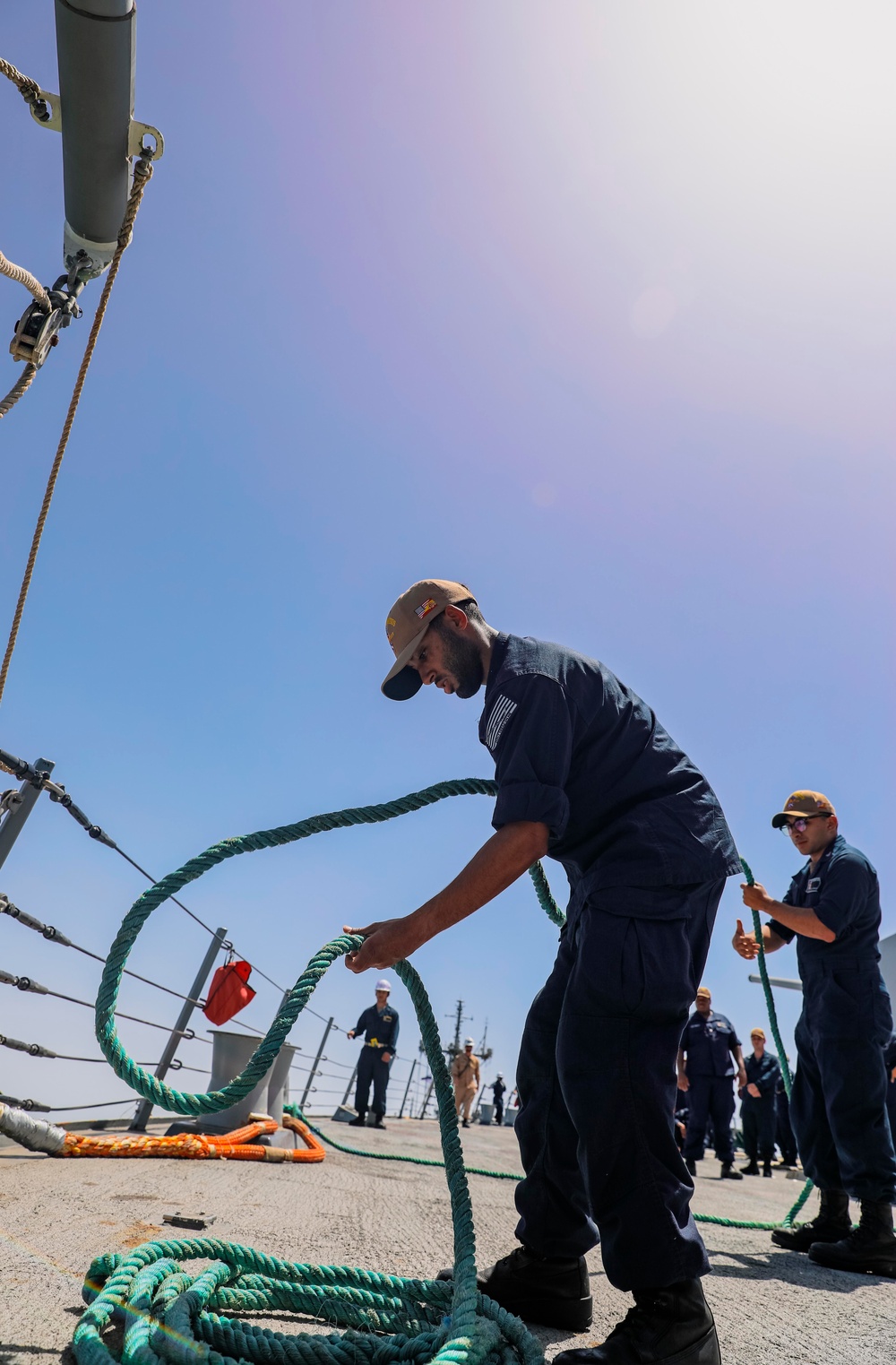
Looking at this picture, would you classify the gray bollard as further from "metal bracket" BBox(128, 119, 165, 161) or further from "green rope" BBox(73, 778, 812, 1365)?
"metal bracket" BBox(128, 119, 165, 161)

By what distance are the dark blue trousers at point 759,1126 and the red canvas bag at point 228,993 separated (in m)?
7.13

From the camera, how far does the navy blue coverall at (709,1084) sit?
7.75 metres

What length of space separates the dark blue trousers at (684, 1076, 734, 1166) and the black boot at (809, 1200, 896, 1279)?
566 centimetres

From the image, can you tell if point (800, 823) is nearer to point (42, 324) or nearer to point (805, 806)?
point (805, 806)

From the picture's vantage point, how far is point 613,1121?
1.43m

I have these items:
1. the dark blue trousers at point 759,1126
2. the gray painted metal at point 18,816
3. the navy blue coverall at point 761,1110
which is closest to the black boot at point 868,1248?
the gray painted metal at point 18,816

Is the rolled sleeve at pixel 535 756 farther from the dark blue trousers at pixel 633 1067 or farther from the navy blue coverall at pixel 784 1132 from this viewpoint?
the navy blue coverall at pixel 784 1132

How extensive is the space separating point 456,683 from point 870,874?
2153mm

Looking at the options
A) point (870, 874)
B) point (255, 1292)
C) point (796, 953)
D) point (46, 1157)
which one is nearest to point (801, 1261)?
point (796, 953)

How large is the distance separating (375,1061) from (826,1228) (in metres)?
7.15

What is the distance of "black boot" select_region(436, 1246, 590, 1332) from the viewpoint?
66.4 inches

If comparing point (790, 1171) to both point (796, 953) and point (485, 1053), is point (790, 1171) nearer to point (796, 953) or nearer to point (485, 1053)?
point (796, 953)

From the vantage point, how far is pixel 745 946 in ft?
11.3

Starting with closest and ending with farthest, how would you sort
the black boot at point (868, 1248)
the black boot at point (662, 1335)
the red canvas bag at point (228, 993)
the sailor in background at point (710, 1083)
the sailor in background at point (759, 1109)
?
the black boot at point (662, 1335) → the black boot at point (868, 1248) → the red canvas bag at point (228, 993) → the sailor in background at point (710, 1083) → the sailor in background at point (759, 1109)
